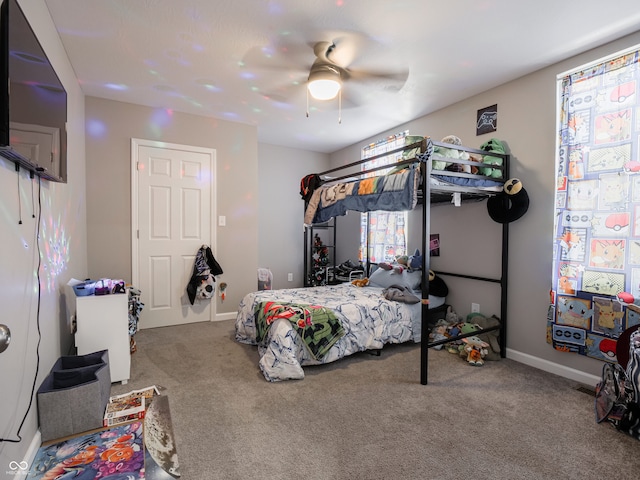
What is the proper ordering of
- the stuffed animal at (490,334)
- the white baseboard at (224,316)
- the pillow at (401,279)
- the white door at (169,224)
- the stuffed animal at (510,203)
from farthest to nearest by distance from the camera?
the white baseboard at (224,316)
the white door at (169,224)
the pillow at (401,279)
the stuffed animal at (490,334)
the stuffed animal at (510,203)

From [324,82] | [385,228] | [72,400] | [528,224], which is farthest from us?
[385,228]

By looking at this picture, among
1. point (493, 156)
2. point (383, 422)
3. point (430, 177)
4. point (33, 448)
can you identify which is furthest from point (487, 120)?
point (33, 448)

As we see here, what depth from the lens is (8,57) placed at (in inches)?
46.3

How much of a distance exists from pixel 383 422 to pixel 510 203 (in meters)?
2.05

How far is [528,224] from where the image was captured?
8.89 ft

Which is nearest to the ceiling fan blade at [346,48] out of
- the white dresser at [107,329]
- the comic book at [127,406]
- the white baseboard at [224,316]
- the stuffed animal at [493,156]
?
the stuffed animal at [493,156]

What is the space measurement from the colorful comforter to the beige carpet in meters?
0.11

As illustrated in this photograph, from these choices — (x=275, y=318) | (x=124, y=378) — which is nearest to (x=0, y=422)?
(x=124, y=378)

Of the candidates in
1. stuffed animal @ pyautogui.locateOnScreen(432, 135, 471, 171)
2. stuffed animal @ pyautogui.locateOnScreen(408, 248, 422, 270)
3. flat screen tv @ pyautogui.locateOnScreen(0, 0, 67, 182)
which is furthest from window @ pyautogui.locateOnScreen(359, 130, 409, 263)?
flat screen tv @ pyautogui.locateOnScreen(0, 0, 67, 182)

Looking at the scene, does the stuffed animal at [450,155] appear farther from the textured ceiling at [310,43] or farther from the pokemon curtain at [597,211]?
the pokemon curtain at [597,211]

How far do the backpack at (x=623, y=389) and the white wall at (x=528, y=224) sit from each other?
0.32m

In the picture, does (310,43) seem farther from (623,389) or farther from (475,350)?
(623,389)

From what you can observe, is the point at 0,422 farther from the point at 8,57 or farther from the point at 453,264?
the point at 453,264

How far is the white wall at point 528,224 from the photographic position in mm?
2535
